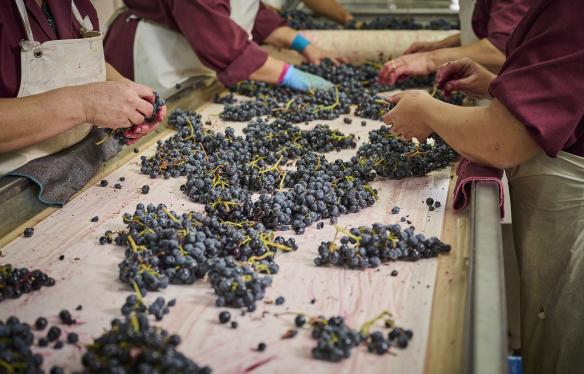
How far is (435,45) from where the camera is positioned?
3.42m

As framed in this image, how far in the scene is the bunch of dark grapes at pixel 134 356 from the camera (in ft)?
3.10

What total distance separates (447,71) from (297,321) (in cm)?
148

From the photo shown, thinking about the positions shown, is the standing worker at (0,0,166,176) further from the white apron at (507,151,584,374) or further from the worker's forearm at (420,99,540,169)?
the white apron at (507,151,584,374)

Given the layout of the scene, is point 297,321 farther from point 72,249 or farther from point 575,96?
point 575,96

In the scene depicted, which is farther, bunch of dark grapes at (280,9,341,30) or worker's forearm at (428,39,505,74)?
bunch of dark grapes at (280,9,341,30)

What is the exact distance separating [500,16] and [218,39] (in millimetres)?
1609

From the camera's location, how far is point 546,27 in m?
1.31

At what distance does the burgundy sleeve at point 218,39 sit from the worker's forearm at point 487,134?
1.59m

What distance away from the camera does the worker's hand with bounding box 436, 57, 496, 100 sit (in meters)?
2.10

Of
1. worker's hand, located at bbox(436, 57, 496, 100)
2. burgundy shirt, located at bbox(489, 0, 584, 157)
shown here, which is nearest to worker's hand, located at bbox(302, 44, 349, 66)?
worker's hand, located at bbox(436, 57, 496, 100)

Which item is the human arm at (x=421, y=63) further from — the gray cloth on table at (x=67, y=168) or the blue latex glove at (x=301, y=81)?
the gray cloth on table at (x=67, y=168)

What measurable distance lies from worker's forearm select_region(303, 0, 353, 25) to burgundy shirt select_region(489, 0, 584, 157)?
11.0ft

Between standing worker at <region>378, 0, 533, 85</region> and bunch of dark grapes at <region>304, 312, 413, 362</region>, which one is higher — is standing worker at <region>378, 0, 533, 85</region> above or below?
above

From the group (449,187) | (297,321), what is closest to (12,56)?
(297,321)
